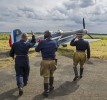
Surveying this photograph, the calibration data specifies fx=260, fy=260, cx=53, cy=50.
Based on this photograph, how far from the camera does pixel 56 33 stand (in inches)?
1265

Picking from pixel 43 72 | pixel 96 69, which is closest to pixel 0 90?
pixel 43 72

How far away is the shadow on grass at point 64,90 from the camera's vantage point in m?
9.73

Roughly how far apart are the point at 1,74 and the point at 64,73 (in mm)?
3380

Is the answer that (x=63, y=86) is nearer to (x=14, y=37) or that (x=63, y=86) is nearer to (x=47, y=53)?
(x=47, y=53)

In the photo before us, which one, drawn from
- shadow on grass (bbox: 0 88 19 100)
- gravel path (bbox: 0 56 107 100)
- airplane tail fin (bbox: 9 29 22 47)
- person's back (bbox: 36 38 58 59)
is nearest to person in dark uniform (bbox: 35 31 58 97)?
person's back (bbox: 36 38 58 59)

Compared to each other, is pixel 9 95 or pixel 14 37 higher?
pixel 14 37

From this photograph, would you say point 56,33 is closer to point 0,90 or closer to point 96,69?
point 96,69

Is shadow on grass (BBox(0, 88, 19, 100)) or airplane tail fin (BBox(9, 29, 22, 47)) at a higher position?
airplane tail fin (BBox(9, 29, 22, 47))

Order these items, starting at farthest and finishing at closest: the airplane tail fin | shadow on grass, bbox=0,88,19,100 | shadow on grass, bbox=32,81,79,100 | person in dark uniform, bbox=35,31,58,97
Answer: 1. the airplane tail fin
2. person in dark uniform, bbox=35,31,58,97
3. shadow on grass, bbox=32,81,79,100
4. shadow on grass, bbox=0,88,19,100

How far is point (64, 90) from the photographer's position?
417 inches

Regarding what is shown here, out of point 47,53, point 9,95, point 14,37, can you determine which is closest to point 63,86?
point 47,53

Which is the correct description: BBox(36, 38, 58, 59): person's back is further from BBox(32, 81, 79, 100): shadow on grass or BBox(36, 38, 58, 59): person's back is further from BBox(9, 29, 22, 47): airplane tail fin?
BBox(9, 29, 22, 47): airplane tail fin

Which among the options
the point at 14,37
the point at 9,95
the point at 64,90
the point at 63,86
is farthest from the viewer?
the point at 14,37

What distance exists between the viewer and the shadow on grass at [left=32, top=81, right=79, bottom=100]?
9727 millimetres
